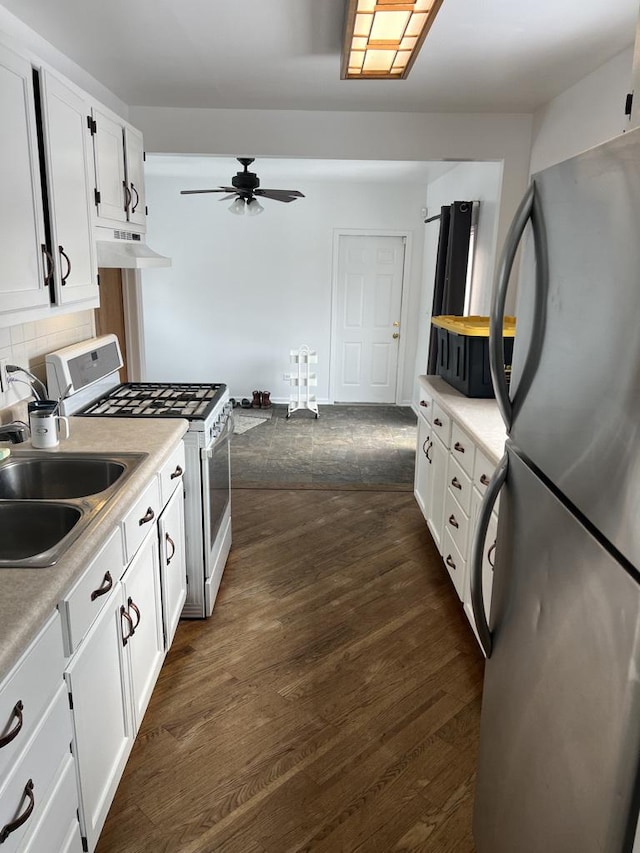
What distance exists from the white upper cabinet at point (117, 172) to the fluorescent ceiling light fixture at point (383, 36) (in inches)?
40.9

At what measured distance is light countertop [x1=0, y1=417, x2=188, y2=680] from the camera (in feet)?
3.87

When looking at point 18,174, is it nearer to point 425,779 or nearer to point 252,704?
point 252,704

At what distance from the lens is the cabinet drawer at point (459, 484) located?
8.87 feet

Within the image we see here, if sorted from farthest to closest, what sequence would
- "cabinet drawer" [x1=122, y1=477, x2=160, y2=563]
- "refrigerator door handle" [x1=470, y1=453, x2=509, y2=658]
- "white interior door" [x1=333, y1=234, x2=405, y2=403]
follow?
"white interior door" [x1=333, y1=234, x2=405, y2=403] → "cabinet drawer" [x1=122, y1=477, x2=160, y2=563] → "refrigerator door handle" [x1=470, y1=453, x2=509, y2=658]

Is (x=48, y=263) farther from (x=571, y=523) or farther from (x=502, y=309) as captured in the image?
(x=571, y=523)

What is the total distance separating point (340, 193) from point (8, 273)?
5.69 metres

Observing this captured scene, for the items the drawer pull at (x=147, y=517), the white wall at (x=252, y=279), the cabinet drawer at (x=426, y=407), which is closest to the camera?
the drawer pull at (x=147, y=517)

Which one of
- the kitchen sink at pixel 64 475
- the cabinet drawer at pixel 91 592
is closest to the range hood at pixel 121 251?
the kitchen sink at pixel 64 475

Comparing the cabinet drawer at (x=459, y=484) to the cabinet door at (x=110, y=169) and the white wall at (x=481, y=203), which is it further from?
the cabinet door at (x=110, y=169)

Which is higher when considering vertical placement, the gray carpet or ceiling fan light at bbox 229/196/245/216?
ceiling fan light at bbox 229/196/245/216

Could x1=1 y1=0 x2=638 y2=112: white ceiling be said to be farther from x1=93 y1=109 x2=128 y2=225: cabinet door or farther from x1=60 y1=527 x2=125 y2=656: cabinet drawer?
x1=60 y1=527 x2=125 y2=656: cabinet drawer

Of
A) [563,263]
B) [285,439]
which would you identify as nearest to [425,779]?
[563,263]

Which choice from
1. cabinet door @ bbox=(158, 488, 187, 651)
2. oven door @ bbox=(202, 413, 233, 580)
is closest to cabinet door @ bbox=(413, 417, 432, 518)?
oven door @ bbox=(202, 413, 233, 580)

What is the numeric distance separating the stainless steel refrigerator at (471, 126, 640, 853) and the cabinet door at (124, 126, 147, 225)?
7.57 feet
